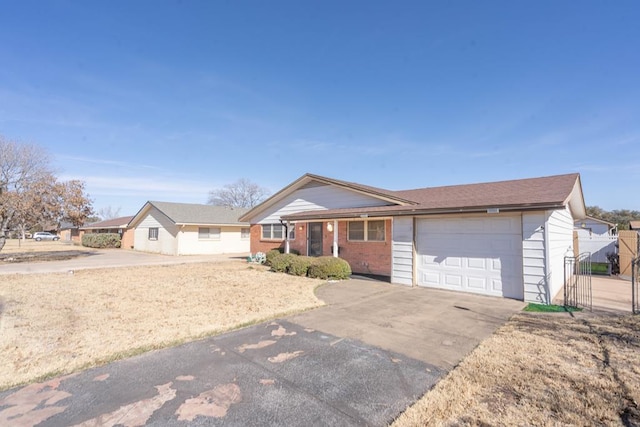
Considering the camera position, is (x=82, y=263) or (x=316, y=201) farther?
(x=82, y=263)

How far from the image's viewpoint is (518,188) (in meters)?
11.2

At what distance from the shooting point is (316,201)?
15.7 m

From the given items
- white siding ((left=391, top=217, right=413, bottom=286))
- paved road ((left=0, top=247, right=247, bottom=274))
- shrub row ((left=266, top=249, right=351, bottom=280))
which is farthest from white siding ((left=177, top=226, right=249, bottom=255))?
white siding ((left=391, top=217, right=413, bottom=286))

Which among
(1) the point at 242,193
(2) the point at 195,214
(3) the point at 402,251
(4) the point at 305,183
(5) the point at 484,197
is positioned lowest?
(3) the point at 402,251

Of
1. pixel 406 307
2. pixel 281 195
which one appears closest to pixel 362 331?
pixel 406 307

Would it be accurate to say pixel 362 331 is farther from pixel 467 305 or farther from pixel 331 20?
pixel 331 20

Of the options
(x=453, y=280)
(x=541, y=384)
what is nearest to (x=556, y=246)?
(x=453, y=280)

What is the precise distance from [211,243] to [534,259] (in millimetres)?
24236

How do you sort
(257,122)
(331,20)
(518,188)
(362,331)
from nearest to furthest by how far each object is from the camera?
1. (362,331)
2. (518,188)
3. (331,20)
4. (257,122)

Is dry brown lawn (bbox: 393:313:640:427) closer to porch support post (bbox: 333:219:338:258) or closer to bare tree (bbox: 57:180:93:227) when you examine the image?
porch support post (bbox: 333:219:338:258)

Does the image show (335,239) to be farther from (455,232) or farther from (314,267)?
(455,232)

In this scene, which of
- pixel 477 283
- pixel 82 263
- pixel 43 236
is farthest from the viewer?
pixel 43 236

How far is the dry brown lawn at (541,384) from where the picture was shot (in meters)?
3.12

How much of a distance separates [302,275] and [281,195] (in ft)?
19.6
